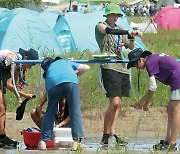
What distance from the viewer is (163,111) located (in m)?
13.9

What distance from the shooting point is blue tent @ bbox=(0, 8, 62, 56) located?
2183 centimetres

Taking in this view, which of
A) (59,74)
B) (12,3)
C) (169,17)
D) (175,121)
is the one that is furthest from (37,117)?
(12,3)

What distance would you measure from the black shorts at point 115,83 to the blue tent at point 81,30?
40.8ft

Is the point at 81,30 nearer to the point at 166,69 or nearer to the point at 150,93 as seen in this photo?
the point at 166,69

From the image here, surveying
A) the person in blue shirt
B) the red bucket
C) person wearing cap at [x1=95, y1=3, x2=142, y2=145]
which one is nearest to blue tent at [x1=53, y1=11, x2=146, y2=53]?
person wearing cap at [x1=95, y1=3, x2=142, y2=145]

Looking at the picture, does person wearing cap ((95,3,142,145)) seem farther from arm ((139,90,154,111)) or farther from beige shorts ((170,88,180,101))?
beige shorts ((170,88,180,101))

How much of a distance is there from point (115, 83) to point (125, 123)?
2.50 m

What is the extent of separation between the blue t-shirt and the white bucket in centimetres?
55

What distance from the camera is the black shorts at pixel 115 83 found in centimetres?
1051

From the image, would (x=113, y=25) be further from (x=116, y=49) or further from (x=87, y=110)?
(x=87, y=110)

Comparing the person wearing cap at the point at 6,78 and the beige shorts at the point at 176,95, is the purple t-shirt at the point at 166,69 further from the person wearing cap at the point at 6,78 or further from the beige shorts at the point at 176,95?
the person wearing cap at the point at 6,78

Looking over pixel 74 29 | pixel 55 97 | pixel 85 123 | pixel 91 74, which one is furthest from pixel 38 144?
pixel 74 29

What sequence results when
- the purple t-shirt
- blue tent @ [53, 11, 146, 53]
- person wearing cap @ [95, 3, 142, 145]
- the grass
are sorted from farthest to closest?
blue tent @ [53, 11, 146, 53] → the grass → person wearing cap @ [95, 3, 142, 145] → the purple t-shirt

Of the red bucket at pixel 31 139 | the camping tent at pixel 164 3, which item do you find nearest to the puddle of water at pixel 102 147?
the red bucket at pixel 31 139
